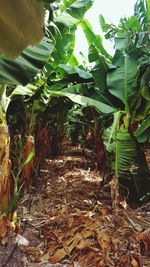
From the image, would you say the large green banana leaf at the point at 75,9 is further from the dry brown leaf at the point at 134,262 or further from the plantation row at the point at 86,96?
the dry brown leaf at the point at 134,262

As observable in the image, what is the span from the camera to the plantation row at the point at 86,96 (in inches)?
81.4

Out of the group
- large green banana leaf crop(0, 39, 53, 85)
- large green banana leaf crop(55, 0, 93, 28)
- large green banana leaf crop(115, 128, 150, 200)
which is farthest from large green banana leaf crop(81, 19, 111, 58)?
large green banana leaf crop(0, 39, 53, 85)

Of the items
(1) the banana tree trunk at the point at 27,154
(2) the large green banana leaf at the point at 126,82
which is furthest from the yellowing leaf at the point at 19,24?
(2) the large green banana leaf at the point at 126,82

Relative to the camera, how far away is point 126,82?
9.87ft

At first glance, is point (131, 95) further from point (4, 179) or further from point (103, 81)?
point (4, 179)

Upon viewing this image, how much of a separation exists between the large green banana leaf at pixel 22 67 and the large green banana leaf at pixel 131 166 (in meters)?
0.99

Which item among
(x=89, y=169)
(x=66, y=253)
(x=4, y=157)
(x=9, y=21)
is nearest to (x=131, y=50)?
(x=89, y=169)

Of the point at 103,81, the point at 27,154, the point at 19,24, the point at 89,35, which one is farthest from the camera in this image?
the point at 89,35

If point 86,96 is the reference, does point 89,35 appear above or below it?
above

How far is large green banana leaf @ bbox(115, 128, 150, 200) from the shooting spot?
2.55 meters

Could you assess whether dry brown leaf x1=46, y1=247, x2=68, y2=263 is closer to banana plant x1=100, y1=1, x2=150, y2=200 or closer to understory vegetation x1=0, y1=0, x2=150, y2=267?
understory vegetation x1=0, y1=0, x2=150, y2=267

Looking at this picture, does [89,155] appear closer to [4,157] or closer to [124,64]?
[124,64]

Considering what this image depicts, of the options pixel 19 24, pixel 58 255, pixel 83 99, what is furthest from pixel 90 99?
pixel 19 24

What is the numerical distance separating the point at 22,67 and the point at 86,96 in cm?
163
